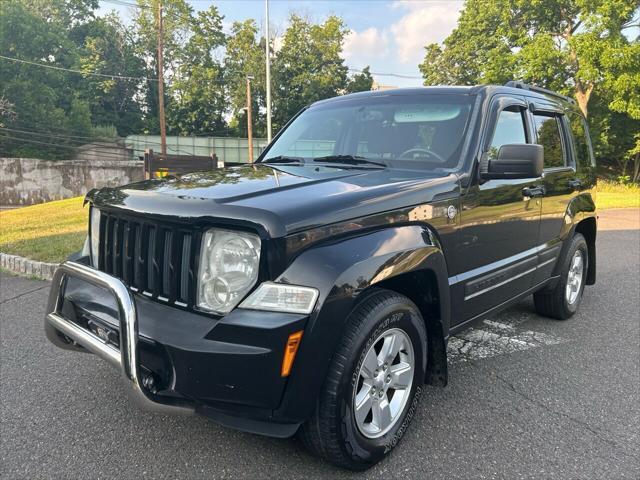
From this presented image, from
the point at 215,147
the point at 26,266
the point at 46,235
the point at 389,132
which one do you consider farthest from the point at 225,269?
the point at 215,147

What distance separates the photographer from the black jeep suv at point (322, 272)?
6.23 feet

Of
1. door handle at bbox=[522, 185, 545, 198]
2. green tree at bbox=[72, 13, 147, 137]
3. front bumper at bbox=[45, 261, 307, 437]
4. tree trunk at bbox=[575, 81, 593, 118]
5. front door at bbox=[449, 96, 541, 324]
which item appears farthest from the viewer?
green tree at bbox=[72, 13, 147, 137]

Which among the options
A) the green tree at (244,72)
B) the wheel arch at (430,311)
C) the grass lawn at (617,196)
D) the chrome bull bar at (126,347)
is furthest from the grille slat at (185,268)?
the green tree at (244,72)

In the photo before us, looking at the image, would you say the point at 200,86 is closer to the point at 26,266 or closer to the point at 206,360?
the point at 26,266

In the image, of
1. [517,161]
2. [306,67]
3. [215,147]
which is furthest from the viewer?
[306,67]

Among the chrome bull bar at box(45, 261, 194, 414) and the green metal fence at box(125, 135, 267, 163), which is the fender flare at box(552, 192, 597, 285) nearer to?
the chrome bull bar at box(45, 261, 194, 414)

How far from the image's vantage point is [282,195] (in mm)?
2182

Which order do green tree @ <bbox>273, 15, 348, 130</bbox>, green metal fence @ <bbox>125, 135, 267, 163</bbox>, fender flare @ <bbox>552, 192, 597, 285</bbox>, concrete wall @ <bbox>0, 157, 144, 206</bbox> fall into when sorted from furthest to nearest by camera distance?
green tree @ <bbox>273, 15, 348, 130</bbox> < green metal fence @ <bbox>125, 135, 267, 163</bbox> < concrete wall @ <bbox>0, 157, 144, 206</bbox> < fender flare @ <bbox>552, 192, 597, 285</bbox>

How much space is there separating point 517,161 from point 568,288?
7.63ft

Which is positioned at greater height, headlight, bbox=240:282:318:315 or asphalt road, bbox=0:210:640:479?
headlight, bbox=240:282:318:315

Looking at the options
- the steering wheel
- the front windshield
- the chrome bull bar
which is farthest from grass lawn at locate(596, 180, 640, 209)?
the chrome bull bar

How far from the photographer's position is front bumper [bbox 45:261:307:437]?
6.06 feet

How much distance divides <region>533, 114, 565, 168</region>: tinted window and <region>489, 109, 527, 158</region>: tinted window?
292mm

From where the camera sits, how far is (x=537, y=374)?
3.35m
